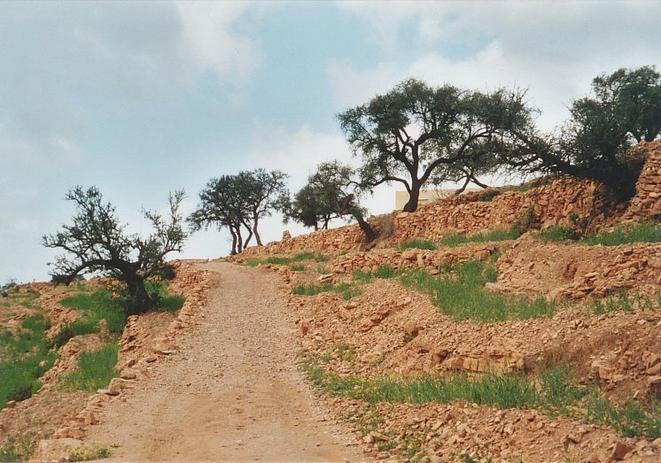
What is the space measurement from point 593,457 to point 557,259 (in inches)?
289

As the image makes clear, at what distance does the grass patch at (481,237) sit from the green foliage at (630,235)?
4.03m

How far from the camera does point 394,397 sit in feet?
27.6

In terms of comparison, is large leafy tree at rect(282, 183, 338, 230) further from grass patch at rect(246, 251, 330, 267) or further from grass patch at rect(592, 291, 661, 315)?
grass patch at rect(592, 291, 661, 315)

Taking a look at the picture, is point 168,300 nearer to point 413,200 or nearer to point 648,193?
point 413,200

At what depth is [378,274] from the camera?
17.3 meters

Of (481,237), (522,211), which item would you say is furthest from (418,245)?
(522,211)

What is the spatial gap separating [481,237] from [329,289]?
5.08 m

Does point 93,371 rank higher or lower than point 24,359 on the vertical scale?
lower

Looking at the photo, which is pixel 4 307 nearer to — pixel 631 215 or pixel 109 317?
pixel 109 317

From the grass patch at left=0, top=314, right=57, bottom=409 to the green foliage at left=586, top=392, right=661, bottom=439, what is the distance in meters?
14.0

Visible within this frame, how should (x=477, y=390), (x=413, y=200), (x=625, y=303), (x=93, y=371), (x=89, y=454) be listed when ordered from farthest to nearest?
(x=413, y=200) → (x=93, y=371) → (x=625, y=303) → (x=477, y=390) → (x=89, y=454)

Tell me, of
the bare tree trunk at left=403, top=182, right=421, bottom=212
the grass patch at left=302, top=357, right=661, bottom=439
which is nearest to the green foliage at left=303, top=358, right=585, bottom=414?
the grass patch at left=302, top=357, right=661, bottom=439

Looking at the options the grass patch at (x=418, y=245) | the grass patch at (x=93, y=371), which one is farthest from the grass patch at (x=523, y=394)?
the grass patch at (x=418, y=245)

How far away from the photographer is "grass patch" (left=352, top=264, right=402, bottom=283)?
1684cm
